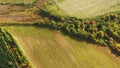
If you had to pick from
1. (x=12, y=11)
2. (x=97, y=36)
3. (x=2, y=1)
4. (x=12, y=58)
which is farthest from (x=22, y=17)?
(x=97, y=36)

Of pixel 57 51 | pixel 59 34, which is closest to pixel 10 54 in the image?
pixel 57 51

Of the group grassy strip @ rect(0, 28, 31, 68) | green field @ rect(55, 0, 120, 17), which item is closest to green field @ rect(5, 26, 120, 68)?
grassy strip @ rect(0, 28, 31, 68)

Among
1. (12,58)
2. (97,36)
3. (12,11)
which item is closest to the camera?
(12,58)

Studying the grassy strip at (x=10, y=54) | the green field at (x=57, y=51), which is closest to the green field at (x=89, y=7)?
the green field at (x=57, y=51)

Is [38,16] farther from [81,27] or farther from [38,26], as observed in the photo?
[81,27]

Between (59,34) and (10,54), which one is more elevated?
(59,34)

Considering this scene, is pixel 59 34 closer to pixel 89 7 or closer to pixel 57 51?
pixel 57 51
